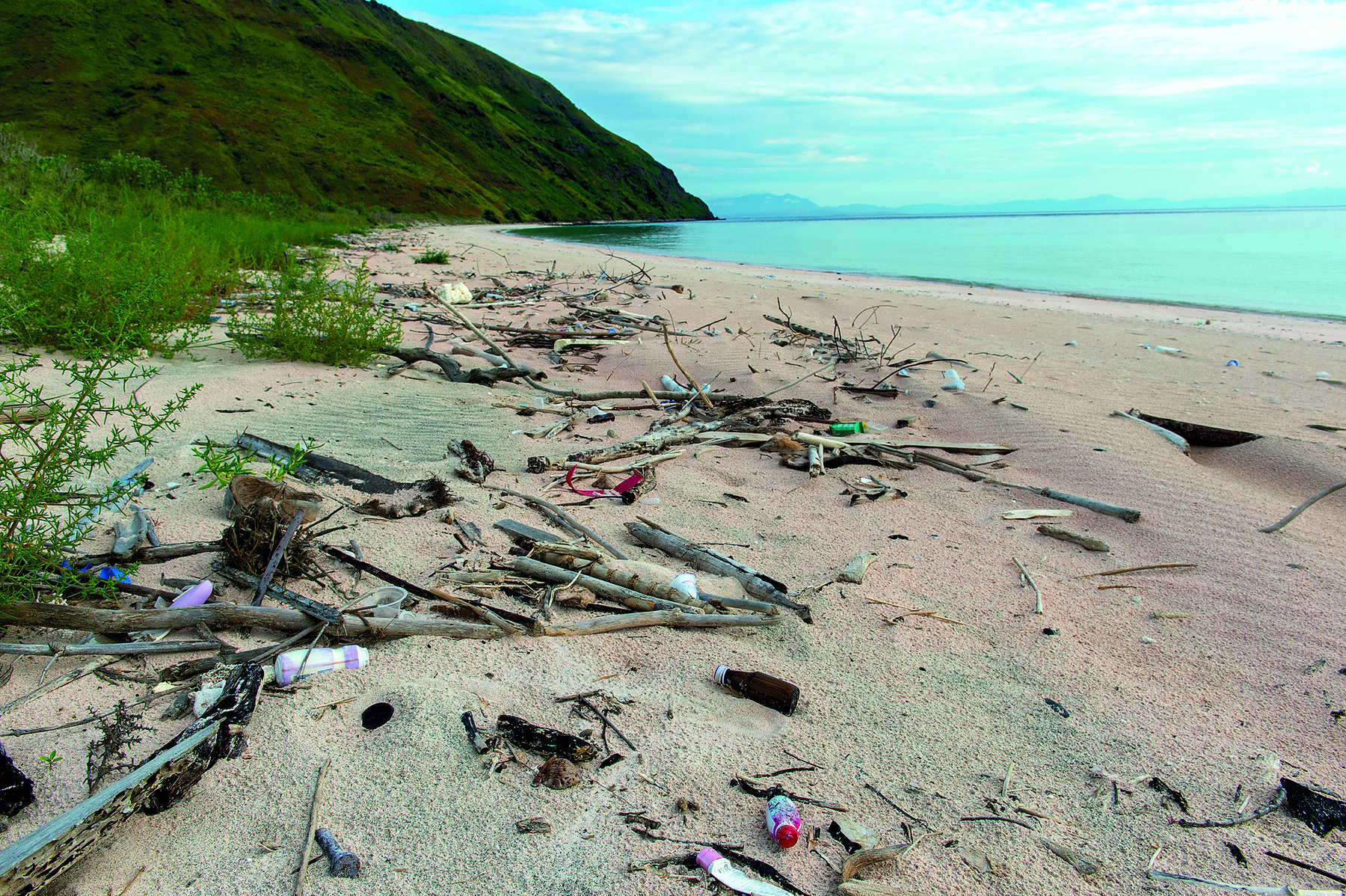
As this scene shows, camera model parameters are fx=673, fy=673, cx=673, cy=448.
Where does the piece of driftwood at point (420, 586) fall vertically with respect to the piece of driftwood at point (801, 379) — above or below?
below

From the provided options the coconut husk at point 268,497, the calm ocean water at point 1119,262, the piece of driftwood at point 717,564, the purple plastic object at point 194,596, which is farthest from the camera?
the calm ocean water at point 1119,262

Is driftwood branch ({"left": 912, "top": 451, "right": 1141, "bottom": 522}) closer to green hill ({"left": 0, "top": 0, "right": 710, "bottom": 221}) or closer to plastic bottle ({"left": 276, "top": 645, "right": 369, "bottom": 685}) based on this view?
plastic bottle ({"left": 276, "top": 645, "right": 369, "bottom": 685})

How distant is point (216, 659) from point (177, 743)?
422 millimetres

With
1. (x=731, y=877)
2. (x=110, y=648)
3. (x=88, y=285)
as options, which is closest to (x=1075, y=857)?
(x=731, y=877)

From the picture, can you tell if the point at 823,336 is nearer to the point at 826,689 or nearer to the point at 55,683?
the point at 826,689

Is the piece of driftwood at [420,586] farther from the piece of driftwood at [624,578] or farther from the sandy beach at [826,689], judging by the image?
the piece of driftwood at [624,578]

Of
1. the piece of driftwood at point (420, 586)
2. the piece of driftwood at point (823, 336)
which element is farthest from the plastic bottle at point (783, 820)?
the piece of driftwood at point (823, 336)

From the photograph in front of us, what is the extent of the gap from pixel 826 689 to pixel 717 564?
78 centimetres

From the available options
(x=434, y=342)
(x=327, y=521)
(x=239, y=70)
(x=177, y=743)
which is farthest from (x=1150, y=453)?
(x=239, y=70)

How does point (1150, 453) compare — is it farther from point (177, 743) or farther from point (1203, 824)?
point (177, 743)

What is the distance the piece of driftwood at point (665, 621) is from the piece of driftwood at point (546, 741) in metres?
0.47

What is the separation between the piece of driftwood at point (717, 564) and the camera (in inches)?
103

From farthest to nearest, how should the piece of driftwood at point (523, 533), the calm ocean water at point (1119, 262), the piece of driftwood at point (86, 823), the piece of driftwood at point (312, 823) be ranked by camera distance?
1. the calm ocean water at point (1119, 262)
2. the piece of driftwood at point (523, 533)
3. the piece of driftwood at point (312, 823)
4. the piece of driftwood at point (86, 823)

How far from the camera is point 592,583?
256cm
